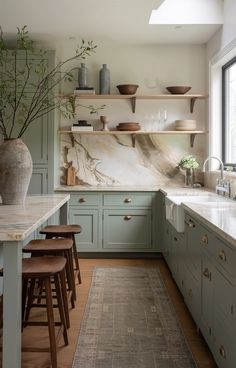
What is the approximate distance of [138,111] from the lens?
5227 millimetres

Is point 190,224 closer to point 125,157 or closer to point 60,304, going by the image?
point 60,304

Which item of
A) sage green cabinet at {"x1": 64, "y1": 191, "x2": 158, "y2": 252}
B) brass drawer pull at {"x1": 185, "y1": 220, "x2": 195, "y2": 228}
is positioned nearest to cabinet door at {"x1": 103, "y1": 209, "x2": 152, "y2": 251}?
sage green cabinet at {"x1": 64, "y1": 191, "x2": 158, "y2": 252}

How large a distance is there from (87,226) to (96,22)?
2.29 meters

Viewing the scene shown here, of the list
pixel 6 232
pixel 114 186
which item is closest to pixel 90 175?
pixel 114 186

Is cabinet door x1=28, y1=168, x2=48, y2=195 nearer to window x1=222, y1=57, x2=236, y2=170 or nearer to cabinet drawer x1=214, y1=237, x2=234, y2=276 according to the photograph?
window x1=222, y1=57, x2=236, y2=170

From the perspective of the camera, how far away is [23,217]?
2258 mm

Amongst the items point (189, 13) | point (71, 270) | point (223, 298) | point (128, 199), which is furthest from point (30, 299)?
point (189, 13)

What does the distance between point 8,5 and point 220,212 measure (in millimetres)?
2813

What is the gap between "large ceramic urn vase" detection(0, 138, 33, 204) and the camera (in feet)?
8.83

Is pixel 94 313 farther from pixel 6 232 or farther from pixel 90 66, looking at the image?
pixel 90 66

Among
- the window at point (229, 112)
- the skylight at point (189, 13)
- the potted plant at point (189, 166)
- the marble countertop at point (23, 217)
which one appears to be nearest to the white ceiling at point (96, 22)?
the skylight at point (189, 13)

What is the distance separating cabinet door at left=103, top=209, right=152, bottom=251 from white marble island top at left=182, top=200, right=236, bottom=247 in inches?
64.0

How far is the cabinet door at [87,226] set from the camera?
15.8 ft

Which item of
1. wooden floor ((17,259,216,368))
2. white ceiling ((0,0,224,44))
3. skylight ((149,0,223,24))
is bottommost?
wooden floor ((17,259,216,368))
